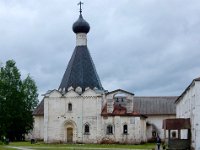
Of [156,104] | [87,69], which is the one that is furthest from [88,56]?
[156,104]

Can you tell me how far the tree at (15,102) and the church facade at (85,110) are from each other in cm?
651

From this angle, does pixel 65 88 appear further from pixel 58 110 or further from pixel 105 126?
pixel 105 126

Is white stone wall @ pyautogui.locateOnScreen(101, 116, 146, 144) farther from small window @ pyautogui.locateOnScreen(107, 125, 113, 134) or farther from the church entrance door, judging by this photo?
the church entrance door

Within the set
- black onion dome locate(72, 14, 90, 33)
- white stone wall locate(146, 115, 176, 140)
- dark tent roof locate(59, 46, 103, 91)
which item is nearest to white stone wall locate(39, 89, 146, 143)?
dark tent roof locate(59, 46, 103, 91)

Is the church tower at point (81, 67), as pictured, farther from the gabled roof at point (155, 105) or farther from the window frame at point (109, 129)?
the gabled roof at point (155, 105)

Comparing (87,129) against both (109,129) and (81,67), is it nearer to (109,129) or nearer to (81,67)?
(109,129)

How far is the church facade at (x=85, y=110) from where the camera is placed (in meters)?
51.1

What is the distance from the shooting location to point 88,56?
55000 mm

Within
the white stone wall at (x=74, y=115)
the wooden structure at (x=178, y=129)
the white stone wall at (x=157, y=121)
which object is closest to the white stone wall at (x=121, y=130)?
the white stone wall at (x=74, y=115)

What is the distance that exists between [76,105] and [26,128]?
13600 millimetres

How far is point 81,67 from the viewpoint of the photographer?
5394 centimetres

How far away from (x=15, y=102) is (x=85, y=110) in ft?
41.2

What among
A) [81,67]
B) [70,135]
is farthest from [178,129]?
[81,67]

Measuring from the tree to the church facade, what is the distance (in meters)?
6.51
